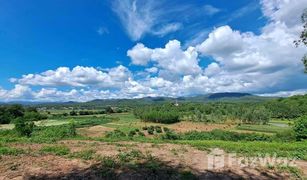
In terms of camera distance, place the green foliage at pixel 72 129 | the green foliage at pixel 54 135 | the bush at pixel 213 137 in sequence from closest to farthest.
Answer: the green foliage at pixel 54 135
the green foliage at pixel 72 129
the bush at pixel 213 137

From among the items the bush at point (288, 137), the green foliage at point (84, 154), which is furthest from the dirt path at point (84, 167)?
the bush at point (288, 137)

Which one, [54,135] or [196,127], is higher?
[54,135]

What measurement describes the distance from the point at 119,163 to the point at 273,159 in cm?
597

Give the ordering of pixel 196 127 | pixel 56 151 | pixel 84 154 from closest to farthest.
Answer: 1. pixel 84 154
2. pixel 56 151
3. pixel 196 127

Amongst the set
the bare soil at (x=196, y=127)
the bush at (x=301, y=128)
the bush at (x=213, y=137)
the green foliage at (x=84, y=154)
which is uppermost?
the green foliage at (x=84, y=154)

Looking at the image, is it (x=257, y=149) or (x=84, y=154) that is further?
(x=257, y=149)

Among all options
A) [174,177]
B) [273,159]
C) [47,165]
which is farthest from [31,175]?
[273,159]

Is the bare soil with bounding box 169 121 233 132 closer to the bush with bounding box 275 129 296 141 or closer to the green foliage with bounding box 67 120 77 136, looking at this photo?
the bush with bounding box 275 129 296 141

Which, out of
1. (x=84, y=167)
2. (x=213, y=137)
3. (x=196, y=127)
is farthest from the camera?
(x=196, y=127)

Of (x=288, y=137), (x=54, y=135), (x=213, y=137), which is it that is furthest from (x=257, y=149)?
(x=213, y=137)

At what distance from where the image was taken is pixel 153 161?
30.4 ft

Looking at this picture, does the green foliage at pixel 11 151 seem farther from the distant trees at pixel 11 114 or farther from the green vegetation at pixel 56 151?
the distant trees at pixel 11 114

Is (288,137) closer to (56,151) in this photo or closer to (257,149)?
(257,149)

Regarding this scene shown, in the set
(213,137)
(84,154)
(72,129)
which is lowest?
(213,137)
